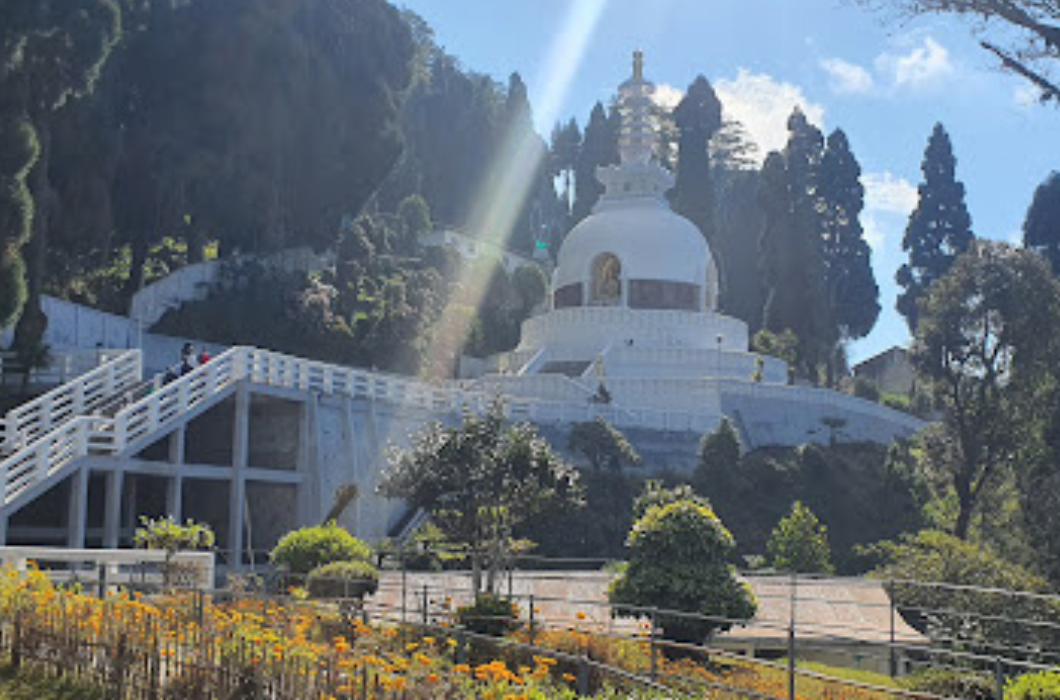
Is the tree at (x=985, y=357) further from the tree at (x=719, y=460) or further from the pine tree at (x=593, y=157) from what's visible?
the pine tree at (x=593, y=157)

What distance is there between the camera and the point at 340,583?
20688 millimetres

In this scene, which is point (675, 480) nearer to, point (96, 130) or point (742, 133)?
point (96, 130)

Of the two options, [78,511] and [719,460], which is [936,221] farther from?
[78,511]

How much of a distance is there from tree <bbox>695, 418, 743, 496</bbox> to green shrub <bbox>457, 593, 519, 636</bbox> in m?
19.9

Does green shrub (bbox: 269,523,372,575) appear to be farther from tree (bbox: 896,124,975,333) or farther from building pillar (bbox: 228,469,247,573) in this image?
tree (bbox: 896,124,975,333)

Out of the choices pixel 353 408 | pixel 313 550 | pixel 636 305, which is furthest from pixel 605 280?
pixel 313 550

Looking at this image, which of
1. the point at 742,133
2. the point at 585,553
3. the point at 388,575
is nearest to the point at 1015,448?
the point at 585,553

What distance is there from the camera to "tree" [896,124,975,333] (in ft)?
224

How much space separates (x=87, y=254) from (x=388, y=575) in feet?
73.0

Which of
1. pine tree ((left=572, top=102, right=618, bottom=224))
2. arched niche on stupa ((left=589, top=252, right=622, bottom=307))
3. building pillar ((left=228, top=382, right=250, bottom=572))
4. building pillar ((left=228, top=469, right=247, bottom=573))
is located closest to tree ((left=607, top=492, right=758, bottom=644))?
building pillar ((left=228, top=469, right=247, bottom=573))

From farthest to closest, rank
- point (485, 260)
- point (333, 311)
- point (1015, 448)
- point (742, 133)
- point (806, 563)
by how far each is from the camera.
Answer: point (742, 133), point (485, 260), point (333, 311), point (1015, 448), point (806, 563)

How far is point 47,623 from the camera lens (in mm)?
12367

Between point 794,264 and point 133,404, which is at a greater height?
point 794,264

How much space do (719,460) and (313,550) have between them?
16.3 meters
